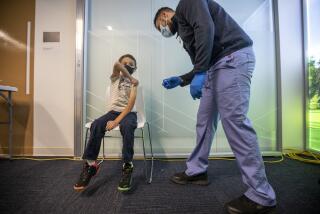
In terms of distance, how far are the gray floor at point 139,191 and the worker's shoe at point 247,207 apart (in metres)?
0.07

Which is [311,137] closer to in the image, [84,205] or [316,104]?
[316,104]

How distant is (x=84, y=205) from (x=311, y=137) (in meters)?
2.44

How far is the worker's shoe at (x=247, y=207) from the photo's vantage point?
1.01 meters

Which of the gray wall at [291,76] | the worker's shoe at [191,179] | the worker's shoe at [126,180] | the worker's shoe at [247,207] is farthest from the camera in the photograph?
the gray wall at [291,76]

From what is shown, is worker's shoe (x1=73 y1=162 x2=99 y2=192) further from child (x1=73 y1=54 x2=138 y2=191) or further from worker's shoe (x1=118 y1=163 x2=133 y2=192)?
worker's shoe (x1=118 y1=163 x2=133 y2=192)

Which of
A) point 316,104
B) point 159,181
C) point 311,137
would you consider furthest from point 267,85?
point 159,181

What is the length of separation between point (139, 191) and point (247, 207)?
64cm

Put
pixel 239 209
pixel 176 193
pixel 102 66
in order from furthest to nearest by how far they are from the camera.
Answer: pixel 102 66 < pixel 176 193 < pixel 239 209

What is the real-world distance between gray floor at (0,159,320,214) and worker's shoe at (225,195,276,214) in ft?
0.22

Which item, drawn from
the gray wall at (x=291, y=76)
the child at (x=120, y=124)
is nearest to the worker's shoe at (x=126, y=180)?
the child at (x=120, y=124)

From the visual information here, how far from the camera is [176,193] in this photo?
1.30 metres

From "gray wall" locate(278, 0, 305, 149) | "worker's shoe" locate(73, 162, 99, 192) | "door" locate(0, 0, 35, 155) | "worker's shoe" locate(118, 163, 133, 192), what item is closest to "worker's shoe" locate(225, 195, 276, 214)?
"worker's shoe" locate(118, 163, 133, 192)

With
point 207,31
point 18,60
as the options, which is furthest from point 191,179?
point 18,60

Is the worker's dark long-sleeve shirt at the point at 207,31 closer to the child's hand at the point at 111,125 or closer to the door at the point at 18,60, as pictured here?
the child's hand at the point at 111,125
